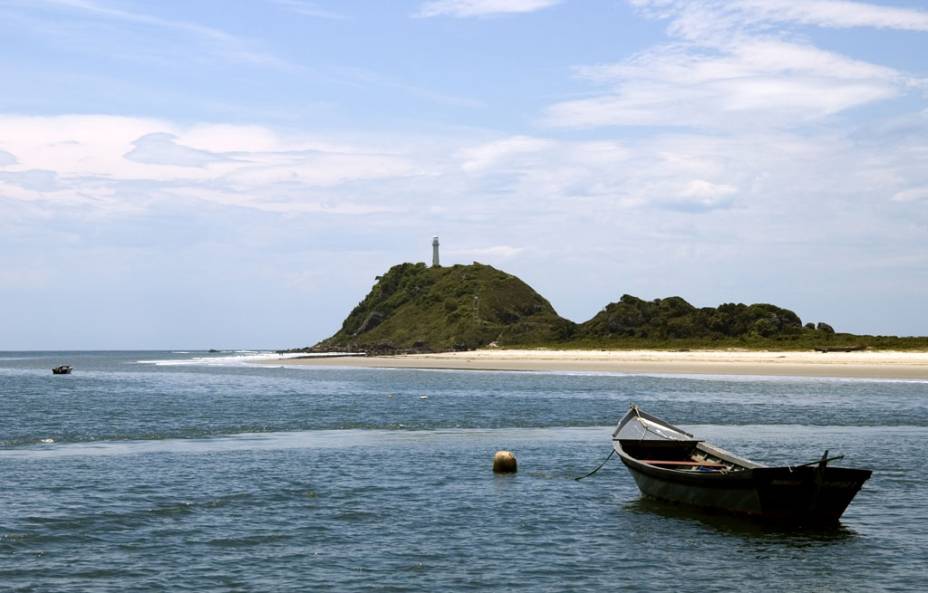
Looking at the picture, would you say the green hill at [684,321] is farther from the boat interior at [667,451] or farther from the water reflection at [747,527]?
the water reflection at [747,527]

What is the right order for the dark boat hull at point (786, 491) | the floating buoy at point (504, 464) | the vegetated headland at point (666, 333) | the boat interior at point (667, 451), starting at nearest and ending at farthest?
the dark boat hull at point (786, 491) → the boat interior at point (667, 451) → the floating buoy at point (504, 464) → the vegetated headland at point (666, 333)

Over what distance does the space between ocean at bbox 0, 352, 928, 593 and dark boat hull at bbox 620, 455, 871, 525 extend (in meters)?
0.51

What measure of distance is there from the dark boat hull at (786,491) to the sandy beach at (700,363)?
57287 mm

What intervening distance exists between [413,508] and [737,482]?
791 centimetres

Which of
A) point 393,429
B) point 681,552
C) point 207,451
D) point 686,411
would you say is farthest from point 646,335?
point 681,552

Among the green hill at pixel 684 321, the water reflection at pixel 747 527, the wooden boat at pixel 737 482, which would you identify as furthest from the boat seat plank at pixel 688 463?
the green hill at pixel 684 321

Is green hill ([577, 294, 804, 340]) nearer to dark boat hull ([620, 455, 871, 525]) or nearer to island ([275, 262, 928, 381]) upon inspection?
island ([275, 262, 928, 381])

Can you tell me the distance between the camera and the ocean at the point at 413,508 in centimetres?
1772

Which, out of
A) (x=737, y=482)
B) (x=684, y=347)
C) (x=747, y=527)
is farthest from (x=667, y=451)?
(x=684, y=347)

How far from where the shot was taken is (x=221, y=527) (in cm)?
2162

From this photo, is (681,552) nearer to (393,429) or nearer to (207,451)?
(207,451)

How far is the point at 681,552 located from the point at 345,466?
46.0 feet

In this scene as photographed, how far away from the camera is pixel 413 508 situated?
23984 mm

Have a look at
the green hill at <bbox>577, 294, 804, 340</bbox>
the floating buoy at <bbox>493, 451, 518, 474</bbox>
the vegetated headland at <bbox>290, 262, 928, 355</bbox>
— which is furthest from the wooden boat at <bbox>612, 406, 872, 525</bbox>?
the green hill at <bbox>577, 294, 804, 340</bbox>
